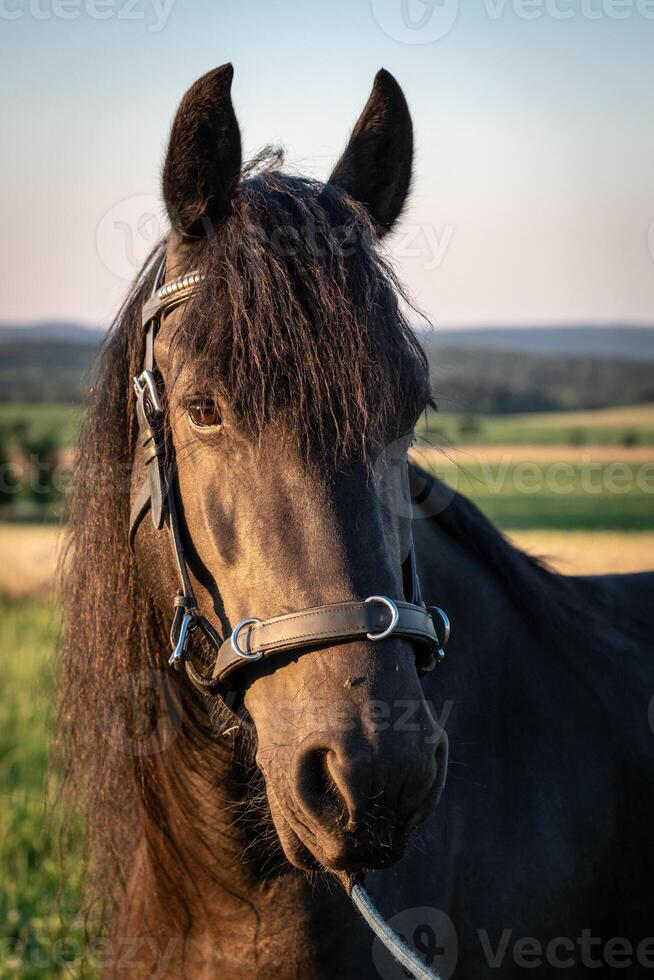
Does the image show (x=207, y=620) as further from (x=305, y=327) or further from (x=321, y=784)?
(x=305, y=327)

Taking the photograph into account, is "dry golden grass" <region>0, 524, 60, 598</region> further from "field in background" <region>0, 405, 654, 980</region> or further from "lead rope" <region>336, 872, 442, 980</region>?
"lead rope" <region>336, 872, 442, 980</region>

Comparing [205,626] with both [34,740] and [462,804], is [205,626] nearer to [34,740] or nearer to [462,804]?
[462,804]

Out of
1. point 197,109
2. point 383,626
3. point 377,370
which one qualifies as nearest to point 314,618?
point 383,626

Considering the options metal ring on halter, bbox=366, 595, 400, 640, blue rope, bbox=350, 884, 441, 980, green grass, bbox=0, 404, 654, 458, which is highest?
metal ring on halter, bbox=366, 595, 400, 640

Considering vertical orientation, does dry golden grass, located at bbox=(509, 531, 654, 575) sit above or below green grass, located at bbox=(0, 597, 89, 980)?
above

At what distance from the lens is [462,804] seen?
2.79m

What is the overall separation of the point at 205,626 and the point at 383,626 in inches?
23.7

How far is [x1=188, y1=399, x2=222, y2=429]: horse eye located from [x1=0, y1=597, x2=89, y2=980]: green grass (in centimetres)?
166

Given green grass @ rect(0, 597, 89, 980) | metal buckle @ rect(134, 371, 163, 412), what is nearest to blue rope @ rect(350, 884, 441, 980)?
metal buckle @ rect(134, 371, 163, 412)

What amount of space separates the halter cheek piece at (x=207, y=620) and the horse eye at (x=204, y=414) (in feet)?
0.72

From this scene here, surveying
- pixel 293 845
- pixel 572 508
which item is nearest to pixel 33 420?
pixel 572 508

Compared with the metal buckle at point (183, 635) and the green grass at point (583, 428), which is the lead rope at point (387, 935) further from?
the green grass at point (583, 428)

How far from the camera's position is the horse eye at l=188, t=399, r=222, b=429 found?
7.40ft

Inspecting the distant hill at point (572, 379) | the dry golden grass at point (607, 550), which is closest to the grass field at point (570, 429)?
the distant hill at point (572, 379)
